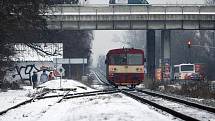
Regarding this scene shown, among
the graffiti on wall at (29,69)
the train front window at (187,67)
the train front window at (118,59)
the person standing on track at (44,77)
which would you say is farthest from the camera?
the train front window at (187,67)

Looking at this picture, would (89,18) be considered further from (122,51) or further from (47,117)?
(47,117)

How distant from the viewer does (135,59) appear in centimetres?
4112

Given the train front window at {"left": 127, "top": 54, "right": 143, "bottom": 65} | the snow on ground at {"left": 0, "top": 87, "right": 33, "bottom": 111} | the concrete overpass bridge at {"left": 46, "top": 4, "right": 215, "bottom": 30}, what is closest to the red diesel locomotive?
the train front window at {"left": 127, "top": 54, "right": 143, "bottom": 65}

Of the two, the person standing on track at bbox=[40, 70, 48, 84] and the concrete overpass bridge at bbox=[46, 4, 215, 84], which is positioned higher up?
the concrete overpass bridge at bbox=[46, 4, 215, 84]

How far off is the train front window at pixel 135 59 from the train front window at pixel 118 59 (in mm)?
365

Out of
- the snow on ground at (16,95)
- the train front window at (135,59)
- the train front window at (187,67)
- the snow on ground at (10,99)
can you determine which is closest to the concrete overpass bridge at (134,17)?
the train front window at (187,67)

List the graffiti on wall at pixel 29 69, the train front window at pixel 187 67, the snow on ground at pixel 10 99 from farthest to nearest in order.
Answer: the train front window at pixel 187 67, the graffiti on wall at pixel 29 69, the snow on ground at pixel 10 99

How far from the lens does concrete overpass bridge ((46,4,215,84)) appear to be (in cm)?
6419

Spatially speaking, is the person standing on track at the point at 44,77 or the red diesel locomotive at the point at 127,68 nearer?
the red diesel locomotive at the point at 127,68

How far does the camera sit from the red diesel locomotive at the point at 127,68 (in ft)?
134

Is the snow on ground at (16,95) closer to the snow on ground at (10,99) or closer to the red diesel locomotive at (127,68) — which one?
the snow on ground at (10,99)

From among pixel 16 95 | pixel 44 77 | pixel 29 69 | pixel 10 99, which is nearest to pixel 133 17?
pixel 44 77

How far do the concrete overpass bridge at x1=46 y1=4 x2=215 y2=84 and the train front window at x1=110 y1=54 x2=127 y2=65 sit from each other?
22.6 metres

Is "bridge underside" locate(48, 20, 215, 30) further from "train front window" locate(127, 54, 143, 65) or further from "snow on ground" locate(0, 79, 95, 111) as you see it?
"train front window" locate(127, 54, 143, 65)
